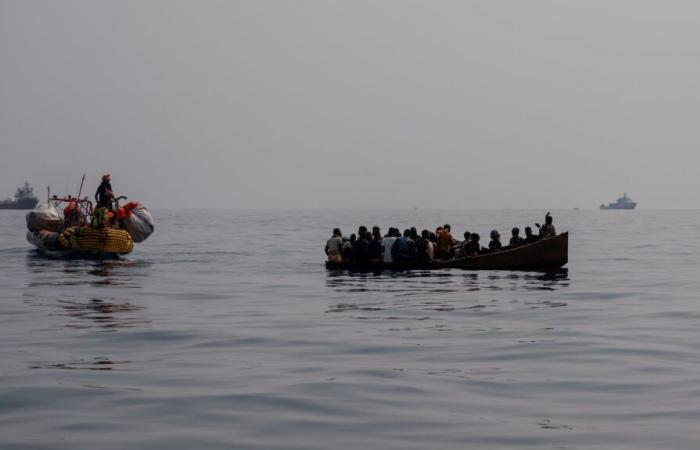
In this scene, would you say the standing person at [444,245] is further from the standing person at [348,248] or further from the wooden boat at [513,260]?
the standing person at [348,248]

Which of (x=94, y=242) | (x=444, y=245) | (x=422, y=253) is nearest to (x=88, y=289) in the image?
(x=422, y=253)

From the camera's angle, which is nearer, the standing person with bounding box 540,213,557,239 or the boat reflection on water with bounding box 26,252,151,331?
the boat reflection on water with bounding box 26,252,151,331

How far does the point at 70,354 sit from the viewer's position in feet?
47.5

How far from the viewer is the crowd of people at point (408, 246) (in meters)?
31.2

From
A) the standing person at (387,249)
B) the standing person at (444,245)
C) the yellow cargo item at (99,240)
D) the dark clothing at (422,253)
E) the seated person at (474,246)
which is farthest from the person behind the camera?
the yellow cargo item at (99,240)

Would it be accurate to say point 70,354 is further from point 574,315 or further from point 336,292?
point 336,292

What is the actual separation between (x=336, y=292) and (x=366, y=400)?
1472 cm

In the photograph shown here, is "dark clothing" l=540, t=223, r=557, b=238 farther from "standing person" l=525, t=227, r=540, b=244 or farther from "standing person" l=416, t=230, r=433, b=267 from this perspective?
"standing person" l=416, t=230, r=433, b=267

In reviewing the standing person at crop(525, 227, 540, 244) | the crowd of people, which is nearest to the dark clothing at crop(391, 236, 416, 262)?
the crowd of people

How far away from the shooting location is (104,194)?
4028 cm

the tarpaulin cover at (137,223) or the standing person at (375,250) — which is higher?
the tarpaulin cover at (137,223)

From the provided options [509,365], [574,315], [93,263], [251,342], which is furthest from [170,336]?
[93,263]

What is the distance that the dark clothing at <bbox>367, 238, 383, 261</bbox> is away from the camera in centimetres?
3144

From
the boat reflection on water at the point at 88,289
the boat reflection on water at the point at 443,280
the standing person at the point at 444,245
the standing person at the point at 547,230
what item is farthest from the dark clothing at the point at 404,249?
the boat reflection on water at the point at 88,289
